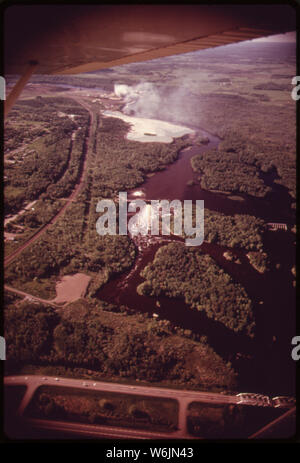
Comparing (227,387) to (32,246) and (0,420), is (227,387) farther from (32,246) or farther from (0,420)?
(32,246)

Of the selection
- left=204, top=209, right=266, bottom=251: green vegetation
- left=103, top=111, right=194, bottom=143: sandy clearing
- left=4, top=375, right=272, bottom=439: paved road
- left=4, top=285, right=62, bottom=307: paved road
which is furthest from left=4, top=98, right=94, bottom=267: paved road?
left=204, top=209, right=266, bottom=251: green vegetation

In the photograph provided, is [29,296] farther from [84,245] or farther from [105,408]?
[105,408]

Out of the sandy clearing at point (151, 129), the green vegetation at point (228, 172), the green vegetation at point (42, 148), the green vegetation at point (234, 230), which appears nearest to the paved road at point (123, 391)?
the green vegetation at point (234, 230)

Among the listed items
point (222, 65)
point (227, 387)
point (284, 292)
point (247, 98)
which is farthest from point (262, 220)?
point (222, 65)

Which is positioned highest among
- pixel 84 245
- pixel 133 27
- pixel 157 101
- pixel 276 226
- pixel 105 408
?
pixel 157 101

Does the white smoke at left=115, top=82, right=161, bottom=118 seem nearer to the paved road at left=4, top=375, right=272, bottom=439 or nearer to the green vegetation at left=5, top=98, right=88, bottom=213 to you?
the green vegetation at left=5, top=98, right=88, bottom=213

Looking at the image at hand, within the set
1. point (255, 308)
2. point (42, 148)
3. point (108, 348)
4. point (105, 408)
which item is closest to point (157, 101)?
point (42, 148)
